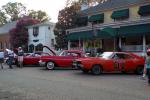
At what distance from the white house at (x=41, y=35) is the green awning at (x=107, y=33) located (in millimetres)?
26029

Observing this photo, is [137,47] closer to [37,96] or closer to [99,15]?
[99,15]

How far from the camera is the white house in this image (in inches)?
2421

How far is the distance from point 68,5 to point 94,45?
13.6 m

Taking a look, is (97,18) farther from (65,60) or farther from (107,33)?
(65,60)

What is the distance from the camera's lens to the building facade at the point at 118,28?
32.4 m

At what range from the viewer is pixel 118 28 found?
1334 inches

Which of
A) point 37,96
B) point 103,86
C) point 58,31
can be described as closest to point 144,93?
point 103,86

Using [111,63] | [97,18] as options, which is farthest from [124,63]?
[97,18]

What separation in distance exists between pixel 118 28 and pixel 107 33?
125 centimetres

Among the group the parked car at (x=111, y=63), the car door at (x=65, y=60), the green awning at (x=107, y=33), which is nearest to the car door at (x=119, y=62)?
the parked car at (x=111, y=63)

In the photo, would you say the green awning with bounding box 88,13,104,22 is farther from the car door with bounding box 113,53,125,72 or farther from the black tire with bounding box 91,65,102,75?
the black tire with bounding box 91,65,102,75

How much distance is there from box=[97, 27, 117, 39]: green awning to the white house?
26029mm

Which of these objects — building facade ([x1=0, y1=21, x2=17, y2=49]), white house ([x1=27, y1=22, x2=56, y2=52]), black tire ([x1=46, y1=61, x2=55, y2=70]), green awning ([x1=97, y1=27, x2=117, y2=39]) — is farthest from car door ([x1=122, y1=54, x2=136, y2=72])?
building facade ([x1=0, y1=21, x2=17, y2=49])

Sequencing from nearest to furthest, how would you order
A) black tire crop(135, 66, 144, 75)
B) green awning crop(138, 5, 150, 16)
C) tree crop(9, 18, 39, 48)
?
black tire crop(135, 66, 144, 75), green awning crop(138, 5, 150, 16), tree crop(9, 18, 39, 48)
